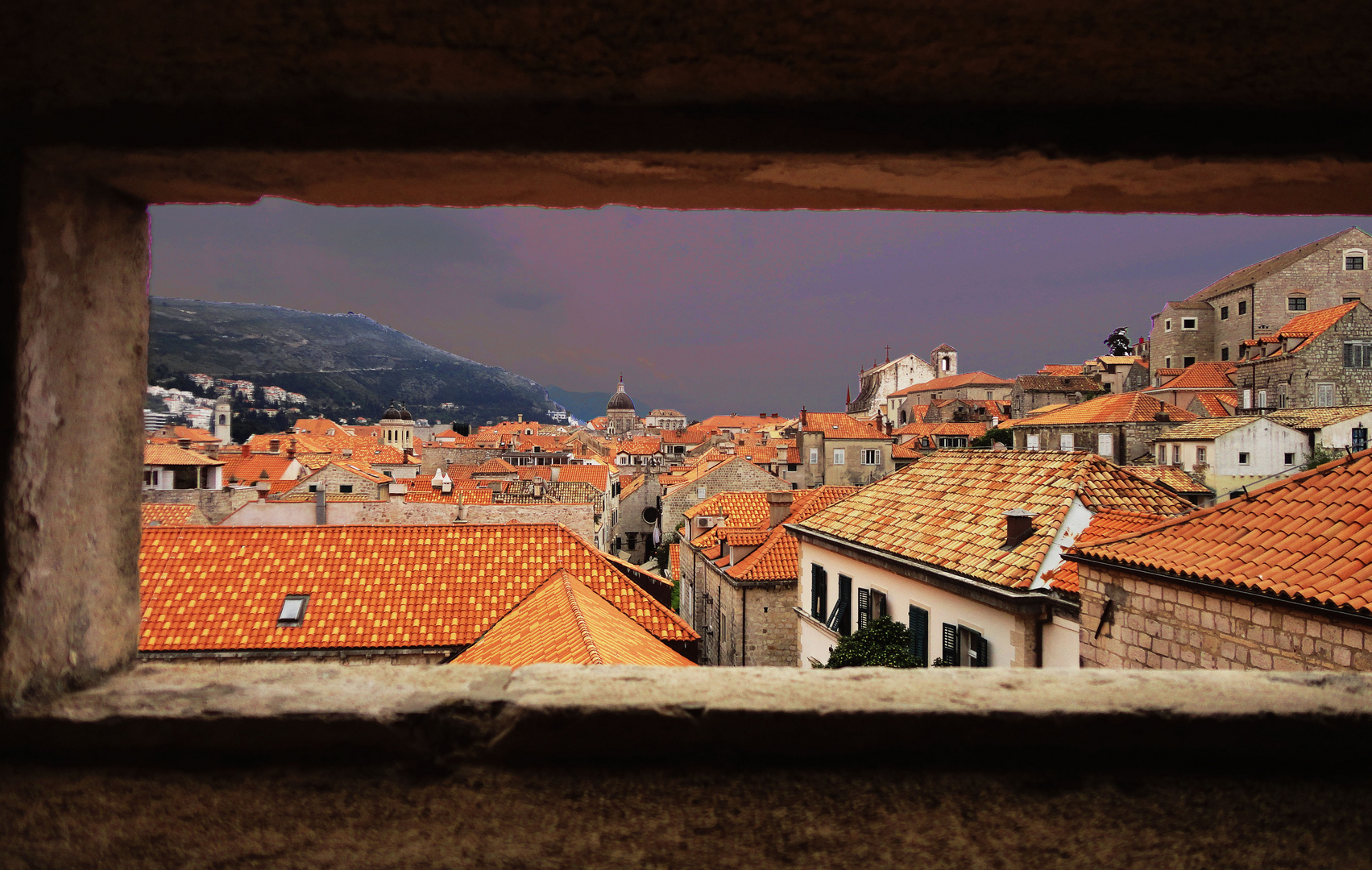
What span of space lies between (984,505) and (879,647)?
2.95m

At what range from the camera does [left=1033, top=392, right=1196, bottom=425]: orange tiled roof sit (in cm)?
3316

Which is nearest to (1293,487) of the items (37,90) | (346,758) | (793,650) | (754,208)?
(754,208)

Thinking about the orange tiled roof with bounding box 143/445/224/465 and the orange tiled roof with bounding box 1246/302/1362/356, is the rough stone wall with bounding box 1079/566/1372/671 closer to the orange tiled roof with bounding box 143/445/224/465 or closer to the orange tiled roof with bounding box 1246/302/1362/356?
the orange tiled roof with bounding box 1246/302/1362/356

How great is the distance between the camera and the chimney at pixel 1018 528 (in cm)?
988

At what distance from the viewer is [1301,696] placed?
1422 mm

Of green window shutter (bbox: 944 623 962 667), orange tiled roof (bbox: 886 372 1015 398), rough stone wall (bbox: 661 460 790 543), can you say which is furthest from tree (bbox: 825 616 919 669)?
orange tiled roof (bbox: 886 372 1015 398)

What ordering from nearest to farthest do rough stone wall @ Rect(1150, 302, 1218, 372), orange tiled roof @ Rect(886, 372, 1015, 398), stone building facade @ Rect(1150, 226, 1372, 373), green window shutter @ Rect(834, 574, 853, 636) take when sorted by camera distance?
green window shutter @ Rect(834, 574, 853, 636)
stone building facade @ Rect(1150, 226, 1372, 373)
rough stone wall @ Rect(1150, 302, 1218, 372)
orange tiled roof @ Rect(886, 372, 1015, 398)

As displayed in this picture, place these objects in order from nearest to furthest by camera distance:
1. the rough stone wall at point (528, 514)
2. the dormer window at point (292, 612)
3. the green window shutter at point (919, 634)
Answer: the green window shutter at point (919, 634) < the dormer window at point (292, 612) < the rough stone wall at point (528, 514)

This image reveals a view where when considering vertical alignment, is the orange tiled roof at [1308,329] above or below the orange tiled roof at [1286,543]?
above

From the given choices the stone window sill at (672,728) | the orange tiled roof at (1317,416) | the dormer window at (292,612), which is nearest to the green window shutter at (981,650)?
the stone window sill at (672,728)

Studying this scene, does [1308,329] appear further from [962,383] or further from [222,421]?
[222,421]

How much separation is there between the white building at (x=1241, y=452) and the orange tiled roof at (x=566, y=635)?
2461 centimetres

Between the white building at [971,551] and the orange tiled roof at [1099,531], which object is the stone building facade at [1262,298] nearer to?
the white building at [971,551]

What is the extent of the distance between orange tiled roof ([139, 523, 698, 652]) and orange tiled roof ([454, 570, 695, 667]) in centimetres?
62
